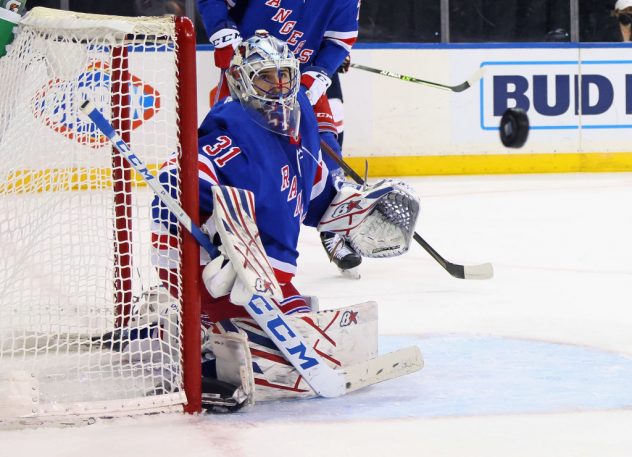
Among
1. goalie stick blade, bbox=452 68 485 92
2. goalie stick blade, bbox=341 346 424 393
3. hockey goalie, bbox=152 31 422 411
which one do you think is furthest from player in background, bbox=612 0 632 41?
goalie stick blade, bbox=341 346 424 393

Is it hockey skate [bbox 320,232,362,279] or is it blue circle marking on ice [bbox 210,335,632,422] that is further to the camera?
hockey skate [bbox 320,232,362,279]

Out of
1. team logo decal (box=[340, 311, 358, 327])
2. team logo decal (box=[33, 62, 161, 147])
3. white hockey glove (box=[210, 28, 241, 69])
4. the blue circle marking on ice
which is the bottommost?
the blue circle marking on ice

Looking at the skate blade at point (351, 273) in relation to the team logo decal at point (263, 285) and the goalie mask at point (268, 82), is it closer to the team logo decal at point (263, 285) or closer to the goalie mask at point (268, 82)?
the goalie mask at point (268, 82)

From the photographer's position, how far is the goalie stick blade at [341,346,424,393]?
6.50ft

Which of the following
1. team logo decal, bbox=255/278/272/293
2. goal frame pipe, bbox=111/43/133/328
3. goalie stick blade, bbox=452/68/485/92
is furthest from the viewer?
goalie stick blade, bbox=452/68/485/92

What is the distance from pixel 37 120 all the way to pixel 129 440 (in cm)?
61

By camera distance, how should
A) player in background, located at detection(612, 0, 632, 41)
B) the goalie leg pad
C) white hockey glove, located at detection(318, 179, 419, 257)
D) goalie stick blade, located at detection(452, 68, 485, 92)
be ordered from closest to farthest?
the goalie leg pad, white hockey glove, located at detection(318, 179, 419, 257), goalie stick blade, located at detection(452, 68, 485, 92), player in background, located at detection(612, 0, 632, 41)

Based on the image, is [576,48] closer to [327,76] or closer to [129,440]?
[327,76]

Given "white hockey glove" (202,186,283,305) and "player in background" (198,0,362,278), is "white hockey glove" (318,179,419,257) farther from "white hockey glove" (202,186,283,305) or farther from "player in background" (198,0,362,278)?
"player in background" (198,0,362,278)

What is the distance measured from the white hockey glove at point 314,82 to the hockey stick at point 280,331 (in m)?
1.27

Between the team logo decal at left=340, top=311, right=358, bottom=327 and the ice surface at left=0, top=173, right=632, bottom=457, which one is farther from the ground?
the team logo decal at left=340, top=311, right=358, bottom=327

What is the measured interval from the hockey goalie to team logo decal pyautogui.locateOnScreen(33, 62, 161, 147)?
0.16 meters

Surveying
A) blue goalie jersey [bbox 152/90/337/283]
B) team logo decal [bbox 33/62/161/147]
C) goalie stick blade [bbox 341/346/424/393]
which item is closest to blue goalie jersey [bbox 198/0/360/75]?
blue goalie jersey [bbox 152/90/337/283]

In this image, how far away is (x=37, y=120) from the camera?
199cm
